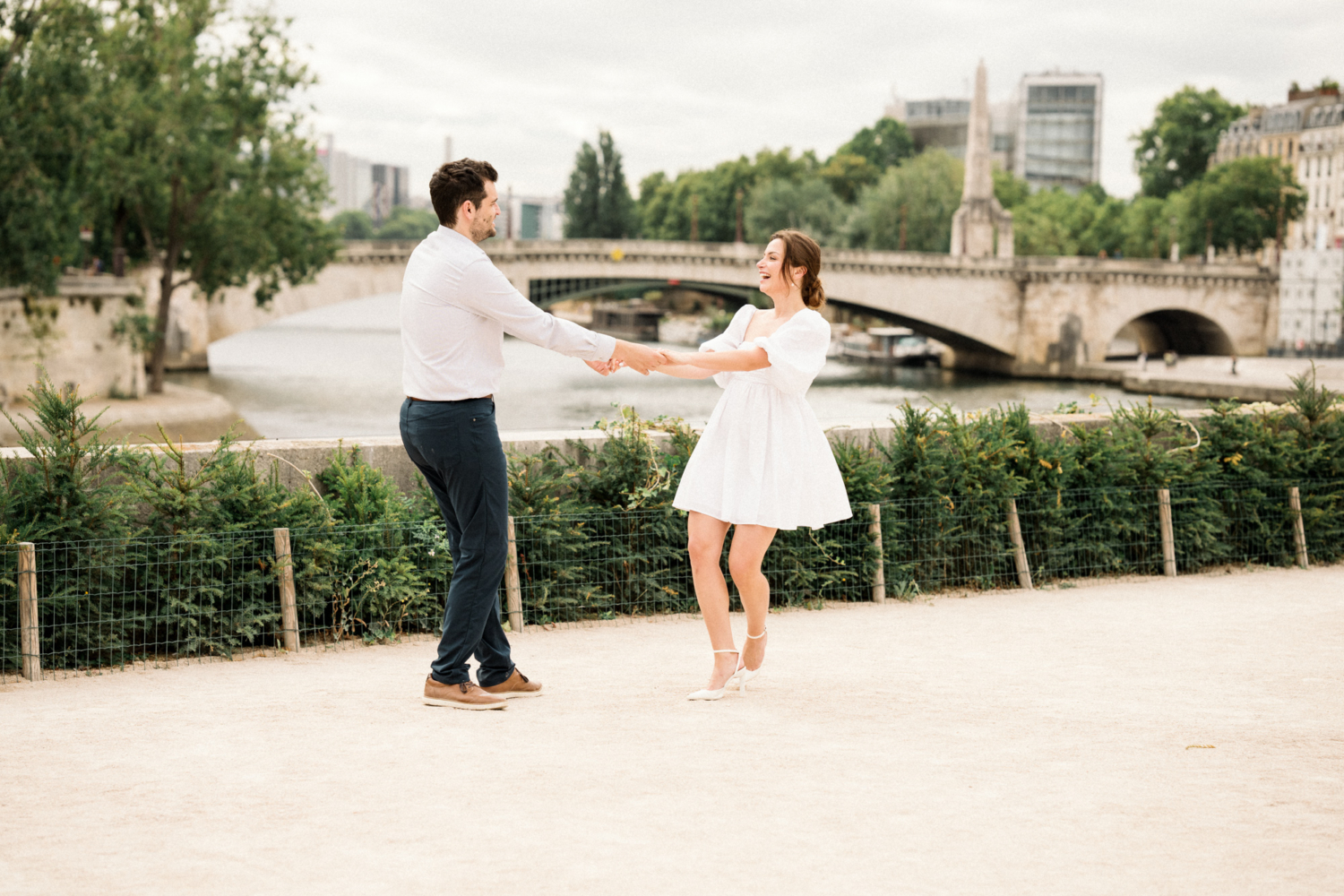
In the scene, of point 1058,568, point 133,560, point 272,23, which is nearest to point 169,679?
point 133,560

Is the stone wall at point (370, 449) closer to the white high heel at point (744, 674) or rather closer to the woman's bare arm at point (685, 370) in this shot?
the woman's bare arm at point (685, 370)

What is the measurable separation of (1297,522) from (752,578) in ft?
15.9

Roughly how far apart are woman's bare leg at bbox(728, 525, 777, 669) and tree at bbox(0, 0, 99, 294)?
22.6 m

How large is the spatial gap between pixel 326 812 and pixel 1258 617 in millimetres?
4645

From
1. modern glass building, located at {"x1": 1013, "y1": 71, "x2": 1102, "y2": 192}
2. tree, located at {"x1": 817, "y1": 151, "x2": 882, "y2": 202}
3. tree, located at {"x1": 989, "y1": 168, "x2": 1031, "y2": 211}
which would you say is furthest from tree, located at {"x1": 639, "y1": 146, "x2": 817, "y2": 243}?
modern glass building, located at {"x1": 1013, "y1": 71, "x2": 1102, "y2": 192}

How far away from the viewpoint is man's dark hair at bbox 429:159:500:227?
430cm

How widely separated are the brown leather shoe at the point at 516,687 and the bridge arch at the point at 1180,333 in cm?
4874

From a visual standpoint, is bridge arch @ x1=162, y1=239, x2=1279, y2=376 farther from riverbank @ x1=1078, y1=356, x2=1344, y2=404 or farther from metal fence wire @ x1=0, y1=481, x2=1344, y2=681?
metal fence wire @ x1=0, y1=481, x2=1344, y2=681

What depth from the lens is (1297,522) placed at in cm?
816

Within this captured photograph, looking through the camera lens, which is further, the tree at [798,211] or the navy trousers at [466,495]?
the tree at [798,211]

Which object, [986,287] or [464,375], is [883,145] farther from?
[464,375]

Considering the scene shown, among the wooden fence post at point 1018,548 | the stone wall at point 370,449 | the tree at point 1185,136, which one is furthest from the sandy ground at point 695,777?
the tree at point 1185,136

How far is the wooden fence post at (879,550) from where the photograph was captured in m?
6.88

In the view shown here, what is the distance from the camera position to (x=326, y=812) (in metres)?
3.35
